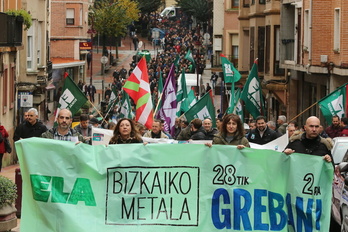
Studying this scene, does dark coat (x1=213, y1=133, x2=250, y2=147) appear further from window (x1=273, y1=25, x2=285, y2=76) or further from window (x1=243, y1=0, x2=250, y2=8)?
window (x1=243, y1=0, x2=250, y2=8)

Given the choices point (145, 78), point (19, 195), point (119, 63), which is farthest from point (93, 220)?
point (119, 63)

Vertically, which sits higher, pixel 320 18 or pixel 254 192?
pixel 320 18

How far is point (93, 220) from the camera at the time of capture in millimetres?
11438

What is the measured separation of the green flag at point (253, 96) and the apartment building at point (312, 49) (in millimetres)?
2664

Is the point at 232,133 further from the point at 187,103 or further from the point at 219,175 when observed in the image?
the point at 187,103

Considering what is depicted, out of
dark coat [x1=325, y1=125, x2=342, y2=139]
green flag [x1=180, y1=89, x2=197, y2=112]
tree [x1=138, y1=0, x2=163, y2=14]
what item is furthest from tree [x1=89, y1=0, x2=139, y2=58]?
dark coat [x1=325, y1=125, x2=342, y2=139]

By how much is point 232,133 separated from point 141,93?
12272 mm

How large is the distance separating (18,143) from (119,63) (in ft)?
292

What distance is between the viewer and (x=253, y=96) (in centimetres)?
2886

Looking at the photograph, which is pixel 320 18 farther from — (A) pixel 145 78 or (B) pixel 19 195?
(B) pixel 19 195

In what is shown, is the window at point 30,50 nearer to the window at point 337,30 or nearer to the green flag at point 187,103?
the green flag at point 187,103

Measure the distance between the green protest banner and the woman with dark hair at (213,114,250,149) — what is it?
120cm

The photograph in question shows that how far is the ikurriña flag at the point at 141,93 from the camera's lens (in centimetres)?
2395

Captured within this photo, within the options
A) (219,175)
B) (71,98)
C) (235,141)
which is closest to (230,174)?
(219,175)
